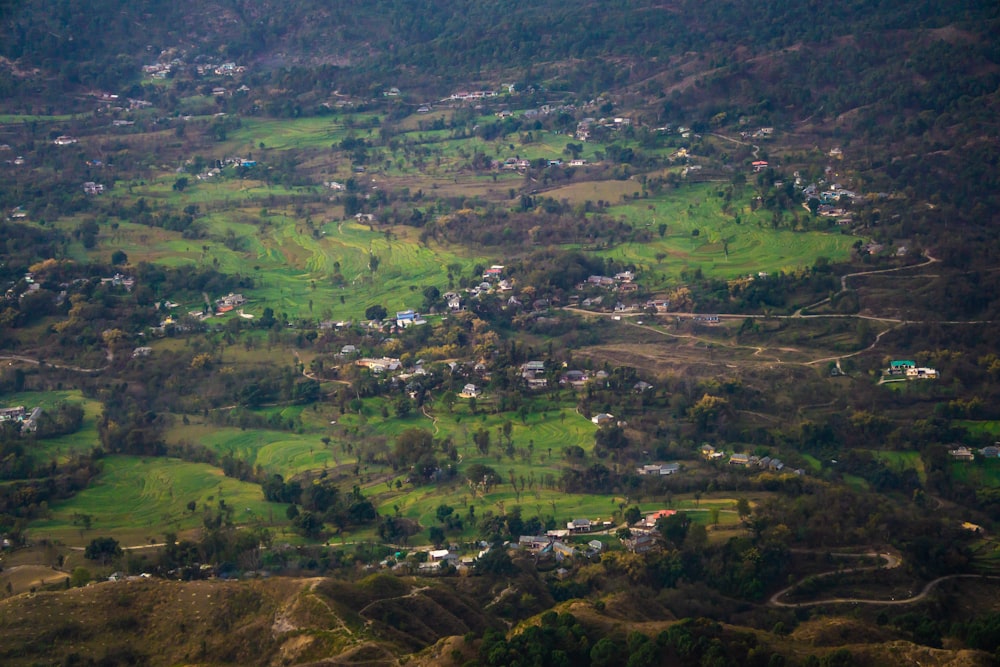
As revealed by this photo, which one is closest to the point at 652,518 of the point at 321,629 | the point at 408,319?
the point at 321,629

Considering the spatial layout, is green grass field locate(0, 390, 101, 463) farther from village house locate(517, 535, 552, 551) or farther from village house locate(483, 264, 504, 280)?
village house locate(483, 264, 504, 280)

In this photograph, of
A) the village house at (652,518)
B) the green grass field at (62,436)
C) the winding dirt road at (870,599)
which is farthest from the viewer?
the green grass field at (62,436)

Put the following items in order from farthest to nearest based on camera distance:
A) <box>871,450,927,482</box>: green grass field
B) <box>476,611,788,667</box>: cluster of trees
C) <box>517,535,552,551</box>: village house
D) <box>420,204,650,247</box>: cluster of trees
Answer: <box>420,204,650,247</box>: cluster of trees → <box>871,450,927,482</box>: green grass field → <box>517,535,552,551</box>: village house → <box>476,611,788,667</box>: cluster of trees

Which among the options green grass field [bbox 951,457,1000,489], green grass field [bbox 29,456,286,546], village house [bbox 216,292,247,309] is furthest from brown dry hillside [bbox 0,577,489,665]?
village house [bbox 216,292,247,309]

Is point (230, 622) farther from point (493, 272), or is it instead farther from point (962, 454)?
point (493, 272)

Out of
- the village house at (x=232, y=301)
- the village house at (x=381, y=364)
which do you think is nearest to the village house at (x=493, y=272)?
the village house at (x=381, y=364)

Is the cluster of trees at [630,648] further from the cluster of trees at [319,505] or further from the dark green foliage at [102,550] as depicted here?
the dark green foliage at [102,550]

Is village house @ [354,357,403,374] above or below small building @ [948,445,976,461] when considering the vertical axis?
above

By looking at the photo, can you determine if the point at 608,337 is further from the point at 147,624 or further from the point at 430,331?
the point at 147,624
